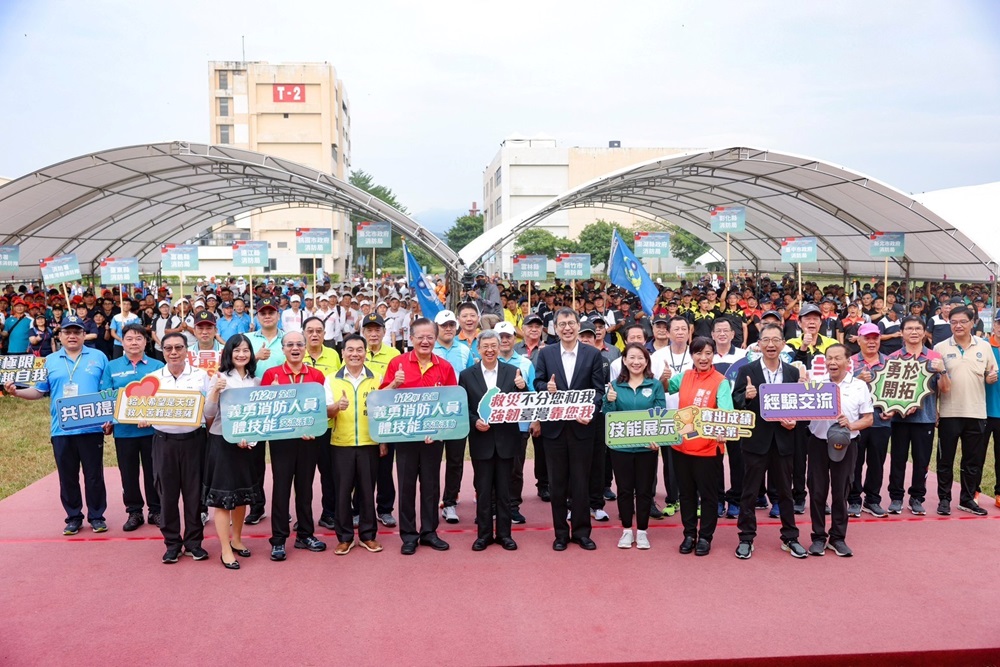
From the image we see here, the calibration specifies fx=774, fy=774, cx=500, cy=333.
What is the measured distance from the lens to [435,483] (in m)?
6.36

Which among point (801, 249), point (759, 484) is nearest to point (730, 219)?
point (801, 249)

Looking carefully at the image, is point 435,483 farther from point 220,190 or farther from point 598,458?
point 220,190

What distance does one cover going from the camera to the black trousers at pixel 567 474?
625 cm

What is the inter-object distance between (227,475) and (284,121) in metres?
61.8

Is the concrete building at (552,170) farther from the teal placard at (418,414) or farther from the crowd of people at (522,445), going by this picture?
the teal placard at (418,414)

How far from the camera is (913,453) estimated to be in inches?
282

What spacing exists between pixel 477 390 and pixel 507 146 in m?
65.1

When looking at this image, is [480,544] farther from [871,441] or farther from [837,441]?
[871,441]

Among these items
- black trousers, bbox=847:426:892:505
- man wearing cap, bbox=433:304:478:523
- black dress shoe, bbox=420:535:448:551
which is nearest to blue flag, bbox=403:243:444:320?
man wearing cap, bbox=433:304:478:523

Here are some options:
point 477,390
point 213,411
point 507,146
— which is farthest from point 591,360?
point 507,146

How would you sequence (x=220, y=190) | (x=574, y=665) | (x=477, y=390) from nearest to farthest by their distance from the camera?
(x=574, y=665) < (x=477, y=390) < (x=220, y=190)

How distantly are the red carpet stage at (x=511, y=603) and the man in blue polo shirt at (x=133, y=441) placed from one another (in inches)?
9.5

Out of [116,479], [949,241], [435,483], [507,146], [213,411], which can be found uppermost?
[507,146]

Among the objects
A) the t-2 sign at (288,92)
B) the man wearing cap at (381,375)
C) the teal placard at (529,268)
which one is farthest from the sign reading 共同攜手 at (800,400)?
the t-2 sign at (288,92)
